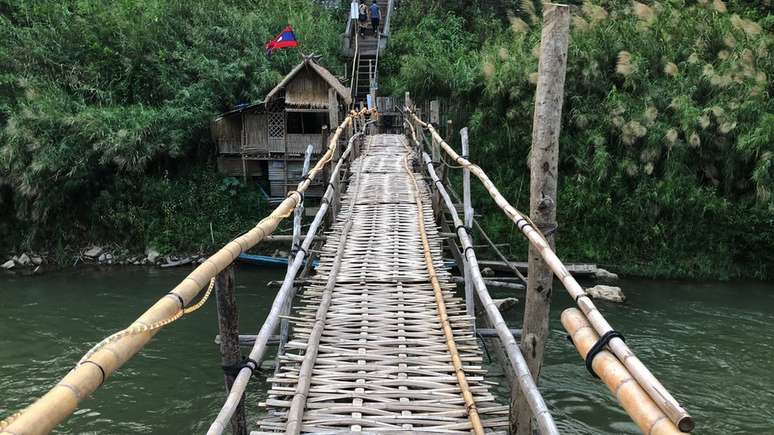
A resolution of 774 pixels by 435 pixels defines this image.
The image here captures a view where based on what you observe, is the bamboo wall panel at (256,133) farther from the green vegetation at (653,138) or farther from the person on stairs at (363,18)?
the person on stairs at (363,18)

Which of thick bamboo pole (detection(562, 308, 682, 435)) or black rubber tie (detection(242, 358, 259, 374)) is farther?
black rubber tie (detection(242, 358, 259, 374))

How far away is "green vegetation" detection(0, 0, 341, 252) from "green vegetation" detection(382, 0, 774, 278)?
650cm

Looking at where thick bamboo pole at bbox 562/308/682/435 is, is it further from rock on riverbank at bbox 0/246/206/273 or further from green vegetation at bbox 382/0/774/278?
rock on riverbank at bbox 0/246/206/273

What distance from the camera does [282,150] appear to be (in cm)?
1420

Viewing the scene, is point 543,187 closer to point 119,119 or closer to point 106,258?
point 119,119

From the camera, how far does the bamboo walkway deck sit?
256 centimetres

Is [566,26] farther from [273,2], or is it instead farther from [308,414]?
[273,2]

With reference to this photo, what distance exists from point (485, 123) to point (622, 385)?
12190 millimetres

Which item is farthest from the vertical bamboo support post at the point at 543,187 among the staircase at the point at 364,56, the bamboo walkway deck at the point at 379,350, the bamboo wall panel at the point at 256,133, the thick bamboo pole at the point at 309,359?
the staircase at the point at 364,56

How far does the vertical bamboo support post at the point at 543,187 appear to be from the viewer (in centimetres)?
256

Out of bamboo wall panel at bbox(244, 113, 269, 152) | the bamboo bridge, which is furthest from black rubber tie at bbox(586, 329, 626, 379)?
bamboo wall panel at bbox(244, 113, 269, 152)

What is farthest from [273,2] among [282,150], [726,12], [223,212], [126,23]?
[726,12]

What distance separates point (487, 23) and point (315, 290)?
16.3 metres

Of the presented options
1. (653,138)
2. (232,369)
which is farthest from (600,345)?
(653,138)
